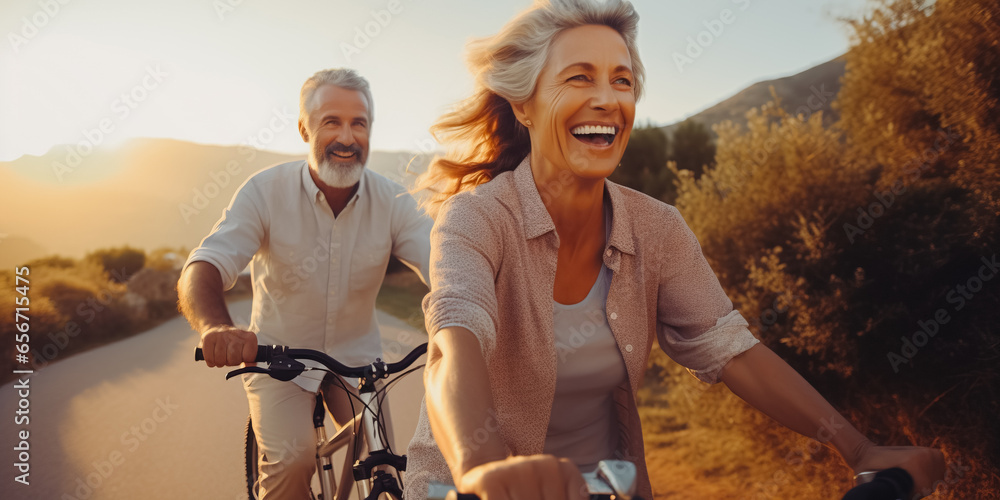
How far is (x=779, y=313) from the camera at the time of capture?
4727 mm

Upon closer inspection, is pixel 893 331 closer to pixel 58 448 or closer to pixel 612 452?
pixel 612 452

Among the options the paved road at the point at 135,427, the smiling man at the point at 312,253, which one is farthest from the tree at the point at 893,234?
the paved road at the point at 135,427

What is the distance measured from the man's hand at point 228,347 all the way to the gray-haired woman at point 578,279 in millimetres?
766

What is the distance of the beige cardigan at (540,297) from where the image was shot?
172 centimetres

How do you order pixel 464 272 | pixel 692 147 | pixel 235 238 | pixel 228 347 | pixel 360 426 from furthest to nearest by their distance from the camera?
pixel 692 147 < pixel 235 238 < pixel 360 426 < pixel 228 347 < pixel 464 272

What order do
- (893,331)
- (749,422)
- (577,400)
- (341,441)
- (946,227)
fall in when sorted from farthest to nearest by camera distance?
(749,422) → (893,331) → (946,227) → (341,441) → (577,400)

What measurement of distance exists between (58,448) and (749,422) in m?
6.86

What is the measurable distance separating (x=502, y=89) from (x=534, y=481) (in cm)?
148

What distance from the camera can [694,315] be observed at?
6.27 feet

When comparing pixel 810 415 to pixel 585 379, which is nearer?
pixel 810 415

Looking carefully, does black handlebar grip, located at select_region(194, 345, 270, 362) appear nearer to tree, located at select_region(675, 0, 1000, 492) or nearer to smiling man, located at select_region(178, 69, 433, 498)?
smiling man, located at select_region(178, 69, 433, 498)

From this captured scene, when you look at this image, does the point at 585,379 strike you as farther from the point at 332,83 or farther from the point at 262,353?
the point at 332,83

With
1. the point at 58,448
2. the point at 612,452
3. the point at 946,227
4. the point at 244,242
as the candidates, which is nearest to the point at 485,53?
the point at 612,452

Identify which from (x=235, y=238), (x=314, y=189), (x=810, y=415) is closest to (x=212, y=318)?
(x=235, y=238)
